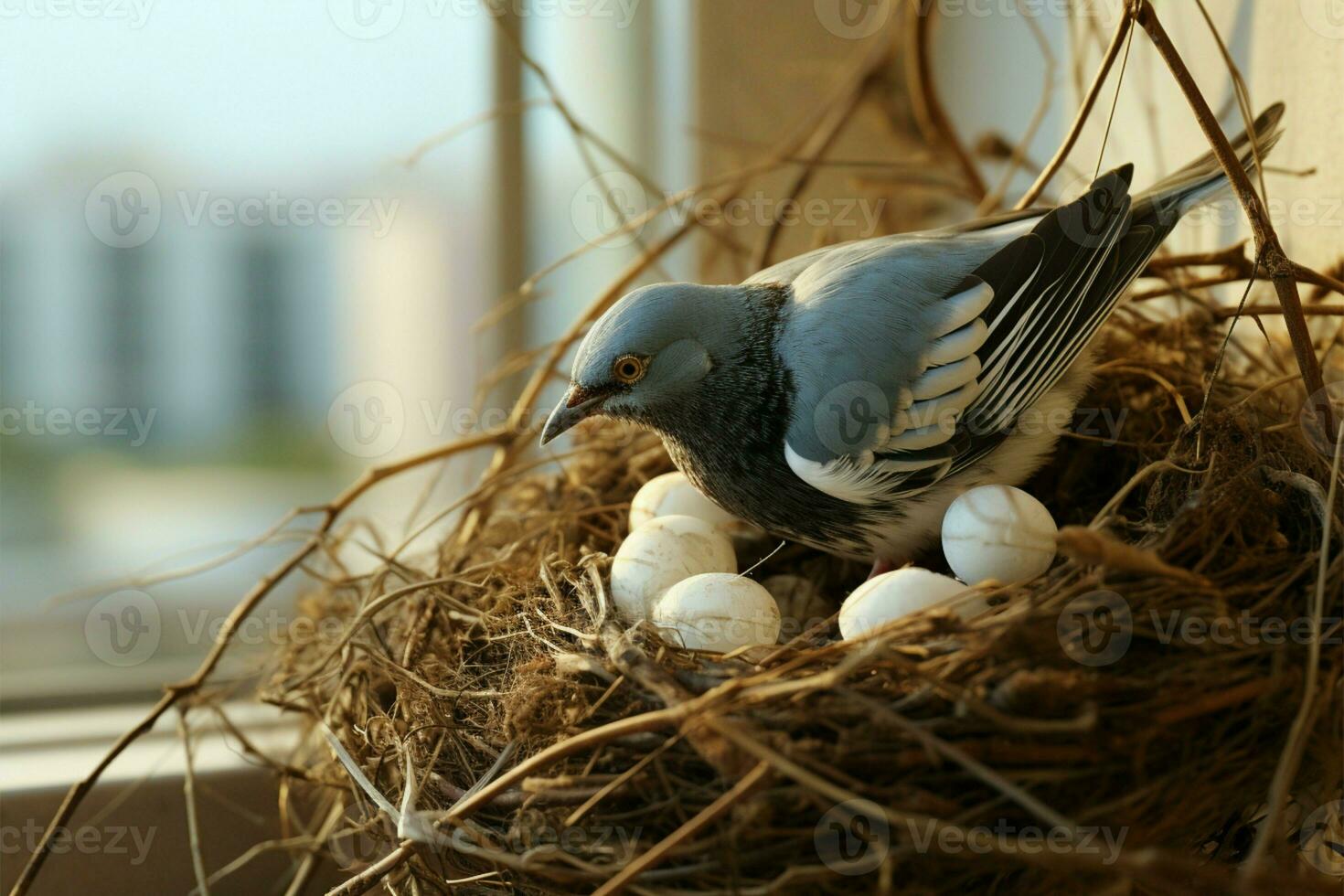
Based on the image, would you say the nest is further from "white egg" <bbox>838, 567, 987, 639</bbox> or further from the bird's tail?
the bird's tail

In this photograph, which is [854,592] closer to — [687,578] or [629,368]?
[687,578]

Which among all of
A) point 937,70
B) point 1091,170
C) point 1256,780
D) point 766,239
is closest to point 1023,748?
point 1256,780

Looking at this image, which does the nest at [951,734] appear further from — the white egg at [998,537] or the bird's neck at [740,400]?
the bird's neck at [740,400]

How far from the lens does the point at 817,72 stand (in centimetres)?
148

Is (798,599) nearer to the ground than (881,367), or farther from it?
nearer to the ground

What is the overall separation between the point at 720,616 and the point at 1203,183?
20.0 inches

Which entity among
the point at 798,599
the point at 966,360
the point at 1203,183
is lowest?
the point at 798,599

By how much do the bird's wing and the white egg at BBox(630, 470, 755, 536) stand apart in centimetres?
14

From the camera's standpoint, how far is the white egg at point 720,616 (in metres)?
0.70

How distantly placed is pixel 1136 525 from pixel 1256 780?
0.18 meters

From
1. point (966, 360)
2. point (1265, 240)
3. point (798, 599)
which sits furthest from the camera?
point (798, 599)

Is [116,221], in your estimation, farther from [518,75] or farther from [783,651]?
[783,651]

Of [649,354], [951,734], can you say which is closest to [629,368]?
[649,354]

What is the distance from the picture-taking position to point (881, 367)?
0.76m
